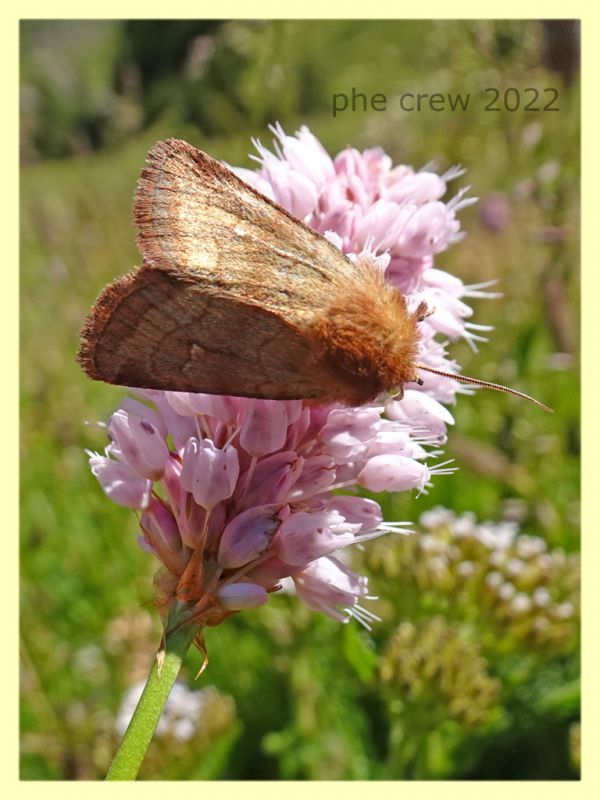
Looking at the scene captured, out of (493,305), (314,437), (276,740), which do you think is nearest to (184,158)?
(314,437)

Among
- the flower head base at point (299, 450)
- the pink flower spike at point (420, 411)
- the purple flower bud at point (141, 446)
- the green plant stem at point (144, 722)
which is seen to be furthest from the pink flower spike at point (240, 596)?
the pink flower spike at point (420, 411)

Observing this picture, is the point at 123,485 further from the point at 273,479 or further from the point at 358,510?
the point at 358,510

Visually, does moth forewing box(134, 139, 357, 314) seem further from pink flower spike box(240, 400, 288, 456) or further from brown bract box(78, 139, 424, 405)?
pink flower spike box(240, 400, 288, 456)

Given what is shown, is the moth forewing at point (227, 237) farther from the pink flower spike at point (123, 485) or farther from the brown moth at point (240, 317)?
the pink flower spike at point (123, 485)

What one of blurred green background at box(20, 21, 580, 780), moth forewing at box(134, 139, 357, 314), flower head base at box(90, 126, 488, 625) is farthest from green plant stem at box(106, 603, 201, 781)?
blurred green background at box(20, 21, 580, 780)

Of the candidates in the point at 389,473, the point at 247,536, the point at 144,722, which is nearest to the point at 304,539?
the point at 247,536

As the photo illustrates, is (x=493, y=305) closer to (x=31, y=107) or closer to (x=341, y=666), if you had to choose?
(x=341, y=666)
